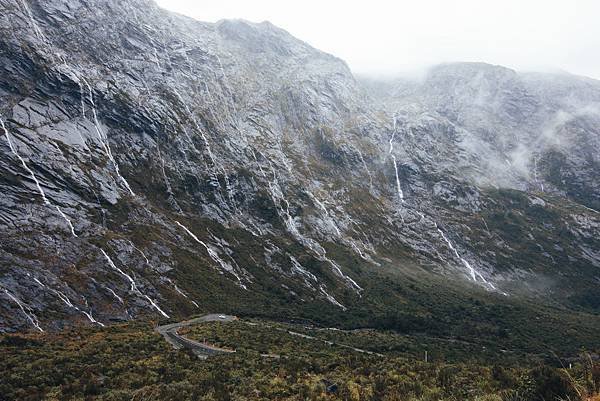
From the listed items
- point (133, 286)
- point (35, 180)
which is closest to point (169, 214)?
point (35, 180)

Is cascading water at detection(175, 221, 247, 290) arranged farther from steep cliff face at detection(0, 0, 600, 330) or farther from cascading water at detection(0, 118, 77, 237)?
cascading water at detection(0, 118, 77, 237)

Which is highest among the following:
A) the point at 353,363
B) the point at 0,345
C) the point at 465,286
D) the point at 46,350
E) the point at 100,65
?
the point at 100,65

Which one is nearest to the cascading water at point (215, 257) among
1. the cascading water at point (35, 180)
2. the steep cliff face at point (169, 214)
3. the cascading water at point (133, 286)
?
the steep cliff face at point (169, 214)

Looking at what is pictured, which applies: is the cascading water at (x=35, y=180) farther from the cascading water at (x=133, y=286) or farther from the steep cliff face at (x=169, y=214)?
the cascading water at (x=133, y=286)

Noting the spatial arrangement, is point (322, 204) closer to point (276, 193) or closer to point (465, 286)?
point (276, 193)

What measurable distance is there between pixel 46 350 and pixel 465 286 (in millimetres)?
150815

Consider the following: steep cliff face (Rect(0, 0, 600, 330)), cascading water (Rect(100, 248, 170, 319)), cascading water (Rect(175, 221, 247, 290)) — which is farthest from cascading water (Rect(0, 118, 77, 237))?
cascading water (Rect(175, 221, 247, 290))

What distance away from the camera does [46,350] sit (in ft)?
127

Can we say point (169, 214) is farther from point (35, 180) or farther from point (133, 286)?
point (133, 286)

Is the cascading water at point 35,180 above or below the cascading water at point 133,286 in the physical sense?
above

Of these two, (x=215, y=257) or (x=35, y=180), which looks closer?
(x=35, y=180)

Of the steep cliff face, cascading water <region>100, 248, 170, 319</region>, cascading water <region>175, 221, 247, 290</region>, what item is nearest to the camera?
cascading water <region>100, 248, 170, 319</region>

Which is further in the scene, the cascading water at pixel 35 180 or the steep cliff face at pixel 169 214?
the cascading water at pixel 35 180

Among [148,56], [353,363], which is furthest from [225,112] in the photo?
[353,363]
